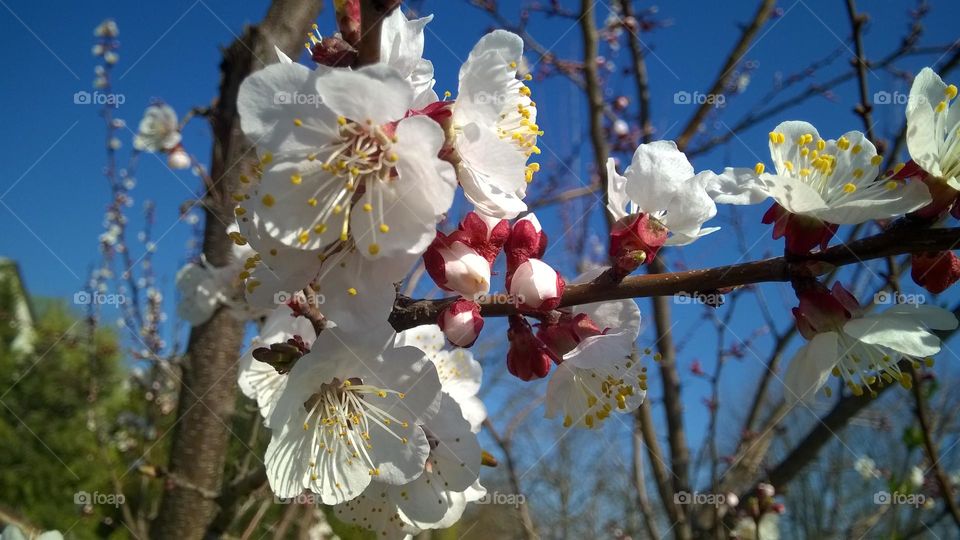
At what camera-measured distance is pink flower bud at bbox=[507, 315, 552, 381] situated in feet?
3.12

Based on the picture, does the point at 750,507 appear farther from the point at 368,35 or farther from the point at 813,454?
the point at 368,35

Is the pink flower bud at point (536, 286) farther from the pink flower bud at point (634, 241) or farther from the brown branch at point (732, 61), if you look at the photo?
the brown branch at point (732, 61)

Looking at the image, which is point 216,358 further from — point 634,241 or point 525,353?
point 634,241

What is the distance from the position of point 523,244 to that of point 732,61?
2359 millimetres

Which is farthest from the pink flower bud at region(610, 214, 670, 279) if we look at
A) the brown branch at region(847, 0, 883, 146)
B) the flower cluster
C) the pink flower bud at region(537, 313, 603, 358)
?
the brown branch at region(847, 0, 883, 146)

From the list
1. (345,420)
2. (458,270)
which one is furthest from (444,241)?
(345,420)

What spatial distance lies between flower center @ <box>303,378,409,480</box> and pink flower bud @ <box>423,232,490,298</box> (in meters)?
0.25

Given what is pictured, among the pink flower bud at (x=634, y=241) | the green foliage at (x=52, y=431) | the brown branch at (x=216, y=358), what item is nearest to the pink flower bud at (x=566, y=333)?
the pink flower bud at (x=634, y=241)

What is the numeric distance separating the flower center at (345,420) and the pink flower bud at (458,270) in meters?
0.25

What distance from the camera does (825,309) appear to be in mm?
886

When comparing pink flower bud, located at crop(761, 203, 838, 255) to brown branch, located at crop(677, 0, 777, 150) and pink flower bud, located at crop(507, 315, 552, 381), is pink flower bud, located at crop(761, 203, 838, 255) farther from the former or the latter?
brown branch, located at crop(677, 0, 777, 150)

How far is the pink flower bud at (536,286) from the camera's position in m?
0.87

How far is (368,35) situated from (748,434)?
9.40ft

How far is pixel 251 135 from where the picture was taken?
79 cm
